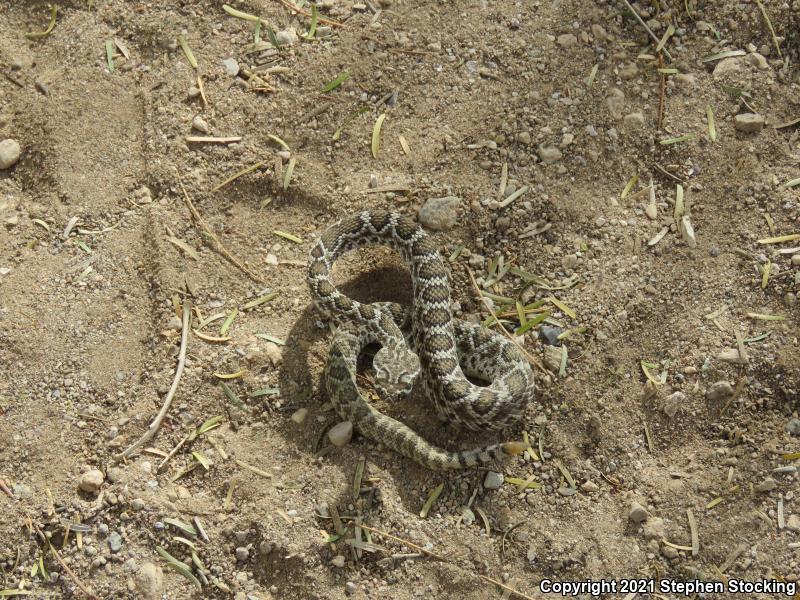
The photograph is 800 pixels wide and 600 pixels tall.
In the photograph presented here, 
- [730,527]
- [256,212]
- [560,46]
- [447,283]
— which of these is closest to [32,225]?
[256,212]

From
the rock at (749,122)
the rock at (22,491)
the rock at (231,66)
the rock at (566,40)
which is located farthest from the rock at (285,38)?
the rock at (22,491)

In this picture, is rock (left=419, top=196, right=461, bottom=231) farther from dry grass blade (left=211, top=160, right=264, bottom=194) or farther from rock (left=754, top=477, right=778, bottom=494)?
rock (left=754, top=477, right=778, bottom=494)

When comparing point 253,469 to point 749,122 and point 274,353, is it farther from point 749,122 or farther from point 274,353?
point 749,122

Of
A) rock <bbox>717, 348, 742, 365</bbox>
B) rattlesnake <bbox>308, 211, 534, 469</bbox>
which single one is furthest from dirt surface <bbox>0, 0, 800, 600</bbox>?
rattlesnake <bbox>308, 211, 534, 469</bbox>

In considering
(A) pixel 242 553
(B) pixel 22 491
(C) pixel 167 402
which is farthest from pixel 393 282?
(B) pixel 22 491

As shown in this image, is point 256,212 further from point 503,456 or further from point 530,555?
point 530,555
